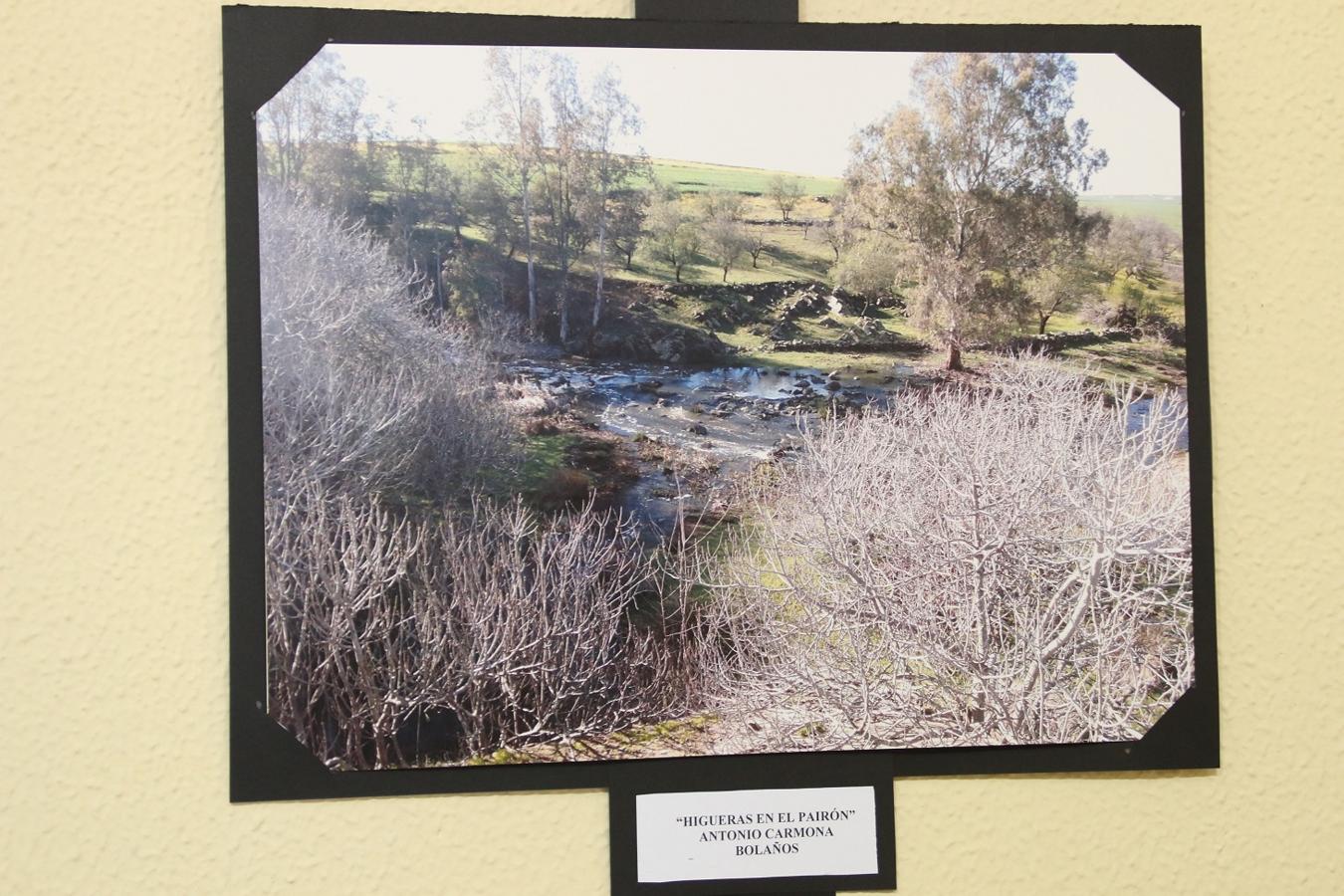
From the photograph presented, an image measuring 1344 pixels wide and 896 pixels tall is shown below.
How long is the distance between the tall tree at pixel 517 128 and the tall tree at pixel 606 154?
0.06 m

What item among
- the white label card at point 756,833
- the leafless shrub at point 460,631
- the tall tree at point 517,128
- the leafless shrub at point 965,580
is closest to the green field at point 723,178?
the tall tree at point 517,128

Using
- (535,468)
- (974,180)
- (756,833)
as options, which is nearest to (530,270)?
(535,468)

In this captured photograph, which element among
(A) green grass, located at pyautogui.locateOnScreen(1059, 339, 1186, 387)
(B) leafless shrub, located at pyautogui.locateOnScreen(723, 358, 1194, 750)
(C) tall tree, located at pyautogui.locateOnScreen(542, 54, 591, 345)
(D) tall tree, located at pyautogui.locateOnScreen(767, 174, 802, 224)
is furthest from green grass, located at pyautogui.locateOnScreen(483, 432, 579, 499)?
(A) green grass, located at pyautogui.locateOnScreen(1059, 339, 1186, 387)

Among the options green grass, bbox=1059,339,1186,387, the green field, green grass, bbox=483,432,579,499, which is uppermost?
the green field

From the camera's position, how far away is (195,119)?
112cm

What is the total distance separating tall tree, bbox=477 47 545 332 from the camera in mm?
1119

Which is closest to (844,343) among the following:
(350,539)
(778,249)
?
(778,249)

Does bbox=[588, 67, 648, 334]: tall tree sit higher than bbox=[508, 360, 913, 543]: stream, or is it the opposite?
bbox=[588, 67, 648, 334]: tall tree

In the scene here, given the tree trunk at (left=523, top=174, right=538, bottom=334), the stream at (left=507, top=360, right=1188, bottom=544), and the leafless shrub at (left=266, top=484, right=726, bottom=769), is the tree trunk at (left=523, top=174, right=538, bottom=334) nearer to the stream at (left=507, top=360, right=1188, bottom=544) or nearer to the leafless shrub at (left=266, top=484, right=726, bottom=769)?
the stream at (left=507, top=360, right=1188, bottom=544)

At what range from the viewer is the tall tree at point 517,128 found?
3.67ft

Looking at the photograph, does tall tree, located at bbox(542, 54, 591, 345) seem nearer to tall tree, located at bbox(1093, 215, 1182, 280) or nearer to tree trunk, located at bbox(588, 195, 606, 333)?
tree trunk, located at bbox(588, 195, 606, 333)

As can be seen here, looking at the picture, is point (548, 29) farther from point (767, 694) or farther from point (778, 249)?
point (767, 694)

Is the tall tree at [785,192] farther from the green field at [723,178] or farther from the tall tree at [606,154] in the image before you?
the tall tree at [606,154]

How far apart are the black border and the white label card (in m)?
0.04
